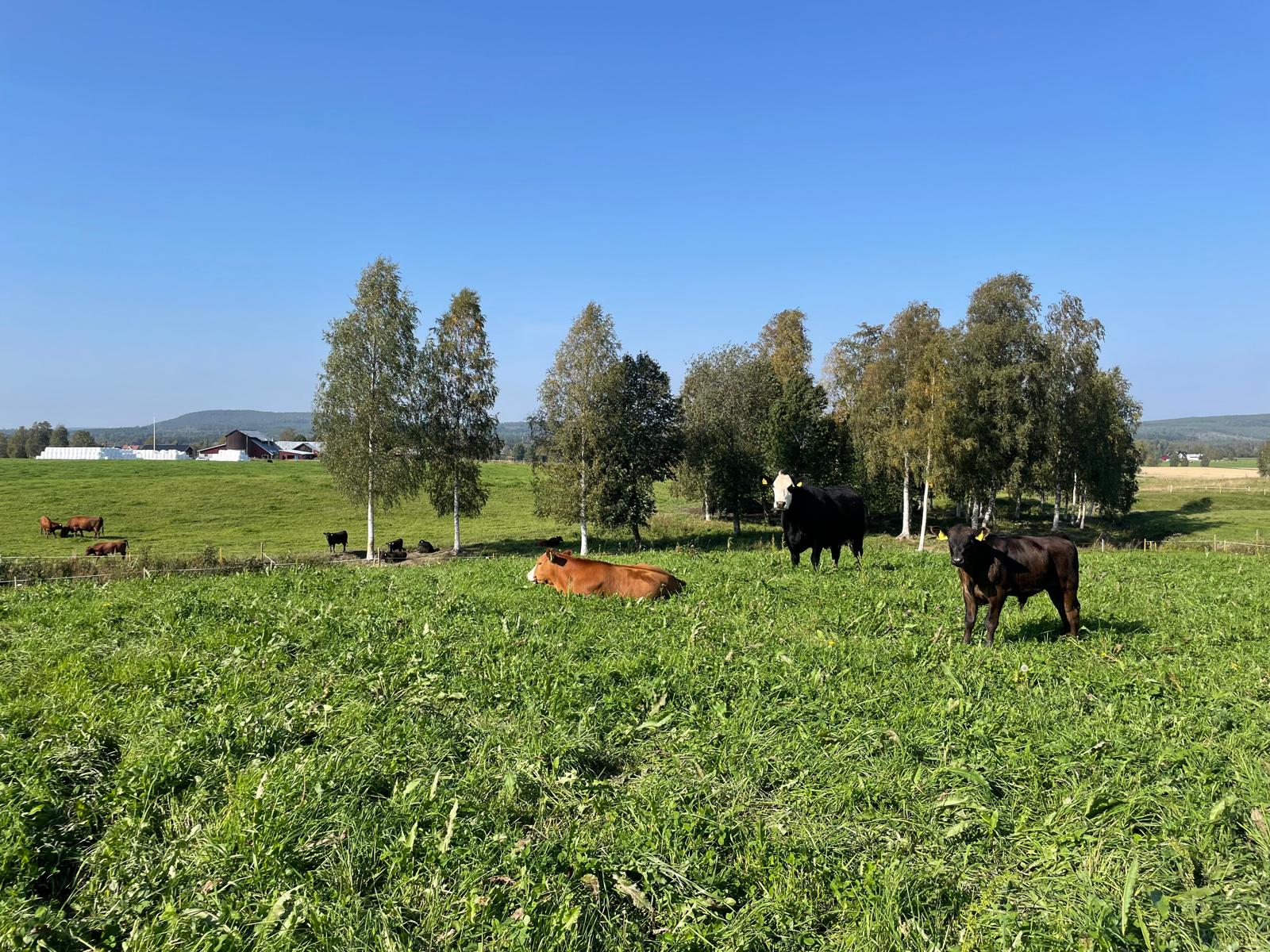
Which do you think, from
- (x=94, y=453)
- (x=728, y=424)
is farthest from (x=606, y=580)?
(x=94, y=453)

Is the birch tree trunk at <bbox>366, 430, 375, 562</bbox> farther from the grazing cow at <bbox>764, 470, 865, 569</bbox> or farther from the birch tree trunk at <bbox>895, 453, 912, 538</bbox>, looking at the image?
the birch tree trunk at <bbox>895, 453, 912, 538</bbox>

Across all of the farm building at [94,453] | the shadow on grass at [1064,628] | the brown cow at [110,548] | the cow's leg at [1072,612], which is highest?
the farm building at [94,453]

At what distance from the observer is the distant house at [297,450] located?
145875 millimetres

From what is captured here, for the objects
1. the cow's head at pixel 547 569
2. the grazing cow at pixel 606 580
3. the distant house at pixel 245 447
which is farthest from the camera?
the distant house at pixel 245 447

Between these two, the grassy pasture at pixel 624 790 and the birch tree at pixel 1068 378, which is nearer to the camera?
the grassy pasture at pixel 624 790

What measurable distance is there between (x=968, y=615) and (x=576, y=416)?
3391cm

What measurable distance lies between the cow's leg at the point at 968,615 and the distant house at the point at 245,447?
14880cm

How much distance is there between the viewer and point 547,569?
12.7m

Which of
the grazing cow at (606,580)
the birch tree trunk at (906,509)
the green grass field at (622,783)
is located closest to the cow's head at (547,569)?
the grazing cow at (606,580)

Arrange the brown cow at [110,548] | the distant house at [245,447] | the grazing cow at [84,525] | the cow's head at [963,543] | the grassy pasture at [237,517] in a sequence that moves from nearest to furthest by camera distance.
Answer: the cow's head at [963,543] < the brown cow at [110,548] < the grassy pasture at [237,517] < the grazing cow at [84,525] < the distant house at [245,447]

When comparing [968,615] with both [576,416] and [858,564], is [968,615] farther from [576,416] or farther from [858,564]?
[576,416]

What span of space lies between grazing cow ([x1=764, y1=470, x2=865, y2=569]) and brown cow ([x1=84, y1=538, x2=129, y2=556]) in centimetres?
3408

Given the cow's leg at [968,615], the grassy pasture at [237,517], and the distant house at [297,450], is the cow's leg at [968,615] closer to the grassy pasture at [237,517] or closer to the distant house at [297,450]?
the grassy pasture at [237,517]

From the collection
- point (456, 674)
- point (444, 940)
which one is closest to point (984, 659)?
point (456, 674)
